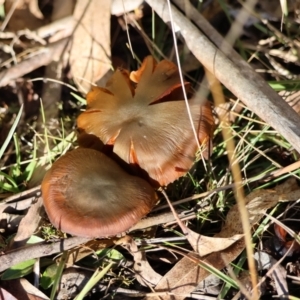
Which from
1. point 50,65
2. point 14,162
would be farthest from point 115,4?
point 14,162

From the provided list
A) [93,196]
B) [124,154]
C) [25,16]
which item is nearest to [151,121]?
[124,154]

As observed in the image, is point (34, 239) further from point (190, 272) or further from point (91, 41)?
point (91, 41)

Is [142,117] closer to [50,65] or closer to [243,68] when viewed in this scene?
[243,68]

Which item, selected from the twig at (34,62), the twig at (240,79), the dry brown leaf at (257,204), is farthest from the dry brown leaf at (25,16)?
the dry brown leaf at (257,204)

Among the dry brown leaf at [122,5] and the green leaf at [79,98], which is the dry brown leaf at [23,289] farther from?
the dry brown leaf at [122,5]

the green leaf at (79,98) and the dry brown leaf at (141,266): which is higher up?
the green leaf at (79,98)

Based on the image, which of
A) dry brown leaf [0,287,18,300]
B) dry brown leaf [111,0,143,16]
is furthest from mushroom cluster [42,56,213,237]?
dry brown leaf [111,0,143,16]

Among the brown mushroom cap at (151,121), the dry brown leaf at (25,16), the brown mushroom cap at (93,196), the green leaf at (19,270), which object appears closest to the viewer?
the brown mushroom cap at (93,196)

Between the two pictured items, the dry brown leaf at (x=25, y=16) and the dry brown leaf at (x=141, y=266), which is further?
the dry brown leaf at (x=25, y=16)
